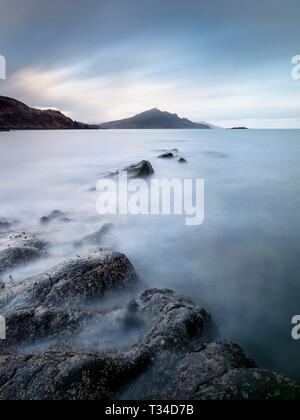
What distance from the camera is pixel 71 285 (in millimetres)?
3062

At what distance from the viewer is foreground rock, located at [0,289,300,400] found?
1807 millimetres

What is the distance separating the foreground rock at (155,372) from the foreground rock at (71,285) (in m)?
0.40

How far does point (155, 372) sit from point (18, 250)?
315cm

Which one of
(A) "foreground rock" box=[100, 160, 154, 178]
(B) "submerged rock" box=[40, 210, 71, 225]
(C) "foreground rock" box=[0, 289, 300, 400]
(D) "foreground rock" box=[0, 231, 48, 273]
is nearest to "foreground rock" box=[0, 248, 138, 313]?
(C) "foreground rock" box=[0, 289, 300, 400]

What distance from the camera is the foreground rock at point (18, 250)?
4035mm

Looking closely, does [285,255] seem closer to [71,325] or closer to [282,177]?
[71,325]

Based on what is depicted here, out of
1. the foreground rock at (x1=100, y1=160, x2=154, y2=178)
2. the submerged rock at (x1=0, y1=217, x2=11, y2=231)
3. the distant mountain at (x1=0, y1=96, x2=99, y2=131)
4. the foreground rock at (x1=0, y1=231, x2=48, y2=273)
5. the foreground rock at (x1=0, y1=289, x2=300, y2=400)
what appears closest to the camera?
the foreground rock at (x1=0, y1=289, x2=300, y2=400)

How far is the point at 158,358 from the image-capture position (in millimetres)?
2234

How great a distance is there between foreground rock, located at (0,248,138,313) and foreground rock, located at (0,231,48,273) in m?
0.62

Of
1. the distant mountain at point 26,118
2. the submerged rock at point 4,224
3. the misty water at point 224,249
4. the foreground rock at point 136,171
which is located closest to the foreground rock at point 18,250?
the misty water at point 224,249

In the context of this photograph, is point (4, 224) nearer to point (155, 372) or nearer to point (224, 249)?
point (224, 249)

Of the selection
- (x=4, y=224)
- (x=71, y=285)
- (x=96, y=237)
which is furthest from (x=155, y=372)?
(x=4, y=224)

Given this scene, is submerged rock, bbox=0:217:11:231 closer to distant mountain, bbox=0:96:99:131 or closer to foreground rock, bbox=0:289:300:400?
foreground rock, bbox=0:289:300:400

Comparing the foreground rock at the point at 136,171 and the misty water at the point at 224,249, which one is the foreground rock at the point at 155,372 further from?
the foreground rock at the point at 136,171
